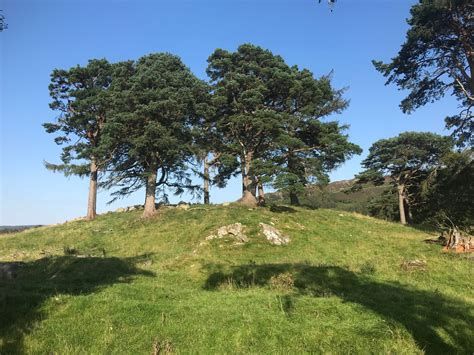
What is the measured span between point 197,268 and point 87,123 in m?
31.9

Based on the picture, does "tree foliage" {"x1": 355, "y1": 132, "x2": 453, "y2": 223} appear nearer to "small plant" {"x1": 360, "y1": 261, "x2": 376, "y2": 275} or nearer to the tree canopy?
the tree canopy

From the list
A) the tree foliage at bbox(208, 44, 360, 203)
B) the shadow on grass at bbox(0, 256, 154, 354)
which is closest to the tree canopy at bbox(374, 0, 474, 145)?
the tree foliage at bbox(208, 44, 360, 203)

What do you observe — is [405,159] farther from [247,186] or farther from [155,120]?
[155,120]

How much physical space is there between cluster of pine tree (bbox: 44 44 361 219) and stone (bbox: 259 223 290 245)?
6.83m

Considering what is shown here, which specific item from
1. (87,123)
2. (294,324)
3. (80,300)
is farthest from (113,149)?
(294,324)

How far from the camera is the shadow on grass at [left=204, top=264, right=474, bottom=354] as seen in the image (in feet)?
28.7

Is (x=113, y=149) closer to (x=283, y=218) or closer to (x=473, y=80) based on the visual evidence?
(x=283, y=218)

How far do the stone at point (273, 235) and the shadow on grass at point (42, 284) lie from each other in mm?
8308

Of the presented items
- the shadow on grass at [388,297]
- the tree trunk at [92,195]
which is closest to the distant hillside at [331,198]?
the shadow on grass at [388,297]

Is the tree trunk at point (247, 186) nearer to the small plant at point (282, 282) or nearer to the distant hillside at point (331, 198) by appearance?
the distant hillside at point (331, 198)

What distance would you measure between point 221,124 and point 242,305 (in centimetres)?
2876

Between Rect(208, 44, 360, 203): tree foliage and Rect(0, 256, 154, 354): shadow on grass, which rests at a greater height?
Rect(208, 44, 360, 203): tree foliage

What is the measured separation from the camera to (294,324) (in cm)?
927

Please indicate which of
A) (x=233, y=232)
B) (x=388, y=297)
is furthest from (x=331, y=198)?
(x=388, y=297)
